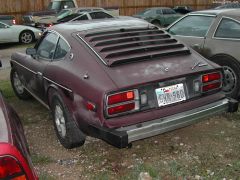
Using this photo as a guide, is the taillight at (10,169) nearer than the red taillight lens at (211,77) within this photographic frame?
Yes

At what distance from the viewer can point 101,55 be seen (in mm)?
4148

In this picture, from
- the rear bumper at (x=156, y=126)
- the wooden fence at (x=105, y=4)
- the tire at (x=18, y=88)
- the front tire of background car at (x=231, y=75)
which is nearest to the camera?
the rear bumper at (x=156, y=126)

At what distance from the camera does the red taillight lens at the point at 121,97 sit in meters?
3.67

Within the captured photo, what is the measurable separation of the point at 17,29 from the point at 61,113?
479 inches

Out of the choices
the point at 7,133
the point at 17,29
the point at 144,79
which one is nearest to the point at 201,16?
the point at 144,79

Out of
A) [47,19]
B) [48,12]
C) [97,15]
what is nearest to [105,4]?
[48,12]

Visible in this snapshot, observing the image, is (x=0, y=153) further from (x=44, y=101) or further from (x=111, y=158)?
(x=44, y=101)

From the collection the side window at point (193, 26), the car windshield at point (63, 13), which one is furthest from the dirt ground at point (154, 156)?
the car windshield at point (63, 13)

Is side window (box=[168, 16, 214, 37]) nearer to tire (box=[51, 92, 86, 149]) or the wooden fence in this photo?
tire (box=[51, 92, 86, 149])

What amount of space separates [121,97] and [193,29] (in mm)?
3466

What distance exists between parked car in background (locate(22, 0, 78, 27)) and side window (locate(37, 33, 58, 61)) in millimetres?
13180

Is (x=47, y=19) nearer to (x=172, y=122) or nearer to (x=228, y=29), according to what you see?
(x=228, y=29)

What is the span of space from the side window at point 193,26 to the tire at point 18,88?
311 cm

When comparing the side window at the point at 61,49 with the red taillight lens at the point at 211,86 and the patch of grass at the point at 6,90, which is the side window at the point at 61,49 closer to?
the red taillight lens at the point at 211,86
